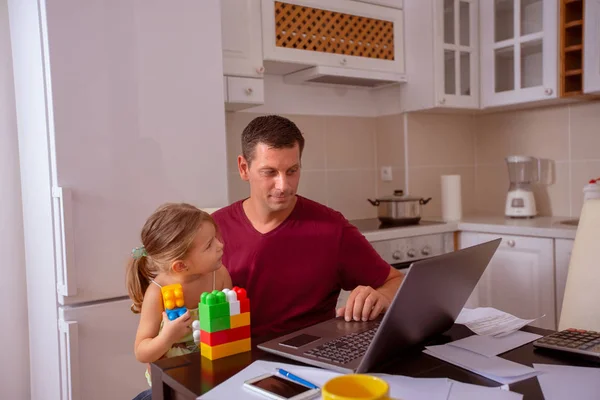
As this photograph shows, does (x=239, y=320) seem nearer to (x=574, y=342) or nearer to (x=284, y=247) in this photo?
(x=284, y=247)

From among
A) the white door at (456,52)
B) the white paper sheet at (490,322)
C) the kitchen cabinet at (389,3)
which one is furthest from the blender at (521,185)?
the white paper sheet at (490,322)

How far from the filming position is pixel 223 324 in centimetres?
94

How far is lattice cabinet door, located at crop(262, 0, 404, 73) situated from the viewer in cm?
243

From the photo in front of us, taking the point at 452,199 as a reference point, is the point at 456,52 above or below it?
above

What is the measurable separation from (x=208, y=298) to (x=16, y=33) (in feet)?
5.70

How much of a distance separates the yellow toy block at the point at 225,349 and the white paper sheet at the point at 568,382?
19.7 inches

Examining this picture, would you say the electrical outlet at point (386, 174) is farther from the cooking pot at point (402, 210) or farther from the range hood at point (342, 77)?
the range hood at point (342, 77)

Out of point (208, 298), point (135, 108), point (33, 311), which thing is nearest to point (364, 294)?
point (208, 298)

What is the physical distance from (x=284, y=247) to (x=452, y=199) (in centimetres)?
170

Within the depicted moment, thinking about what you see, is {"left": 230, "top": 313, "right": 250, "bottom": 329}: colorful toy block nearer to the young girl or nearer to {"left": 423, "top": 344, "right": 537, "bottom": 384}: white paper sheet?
the young girl

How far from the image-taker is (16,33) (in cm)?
210

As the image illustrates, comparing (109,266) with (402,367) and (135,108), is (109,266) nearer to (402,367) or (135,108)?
(135,108)

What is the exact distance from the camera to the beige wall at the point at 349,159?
2904 mm

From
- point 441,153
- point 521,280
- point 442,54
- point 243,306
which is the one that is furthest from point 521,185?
point 243,306
